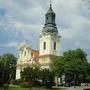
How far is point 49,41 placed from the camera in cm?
9275

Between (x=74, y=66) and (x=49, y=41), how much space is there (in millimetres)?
17988

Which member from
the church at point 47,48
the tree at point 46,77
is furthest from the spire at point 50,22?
the tree at point 46,77

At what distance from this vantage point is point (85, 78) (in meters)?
80.1

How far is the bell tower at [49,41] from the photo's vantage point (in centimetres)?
9250

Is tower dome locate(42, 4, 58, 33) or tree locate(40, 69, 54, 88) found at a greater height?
tower dome locate(42, 4, 58, 33)

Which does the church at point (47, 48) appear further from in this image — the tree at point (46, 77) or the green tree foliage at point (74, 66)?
the tree at point (46, 77)

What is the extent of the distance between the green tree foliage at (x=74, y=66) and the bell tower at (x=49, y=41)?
1051cm

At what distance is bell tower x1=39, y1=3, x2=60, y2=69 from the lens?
9250 cm

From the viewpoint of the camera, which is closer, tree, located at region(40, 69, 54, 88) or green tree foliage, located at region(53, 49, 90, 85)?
tree, located at region(40, 69, 54, 88)

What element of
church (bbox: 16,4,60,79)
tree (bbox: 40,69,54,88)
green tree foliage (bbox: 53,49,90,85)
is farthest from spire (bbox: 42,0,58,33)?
tree (bbox: 40,69,54,88)

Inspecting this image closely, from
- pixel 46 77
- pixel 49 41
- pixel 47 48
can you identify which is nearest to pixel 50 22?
pixel 49 41

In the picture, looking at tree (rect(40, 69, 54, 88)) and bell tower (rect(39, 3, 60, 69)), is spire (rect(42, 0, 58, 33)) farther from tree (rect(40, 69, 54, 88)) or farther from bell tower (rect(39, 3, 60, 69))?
tree (rect(40, 69, 54, 88))

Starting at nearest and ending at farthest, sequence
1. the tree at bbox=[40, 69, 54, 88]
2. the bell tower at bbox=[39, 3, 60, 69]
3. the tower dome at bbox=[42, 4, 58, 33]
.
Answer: the tree at bbox=[40, 69, 54, 88] < the bell tower at bbox=[39, 3, 60, 69] < the tower dome at bbox=[42, 4, 58, 33]

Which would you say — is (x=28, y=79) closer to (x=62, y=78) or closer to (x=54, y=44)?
(x=62, y=78)
